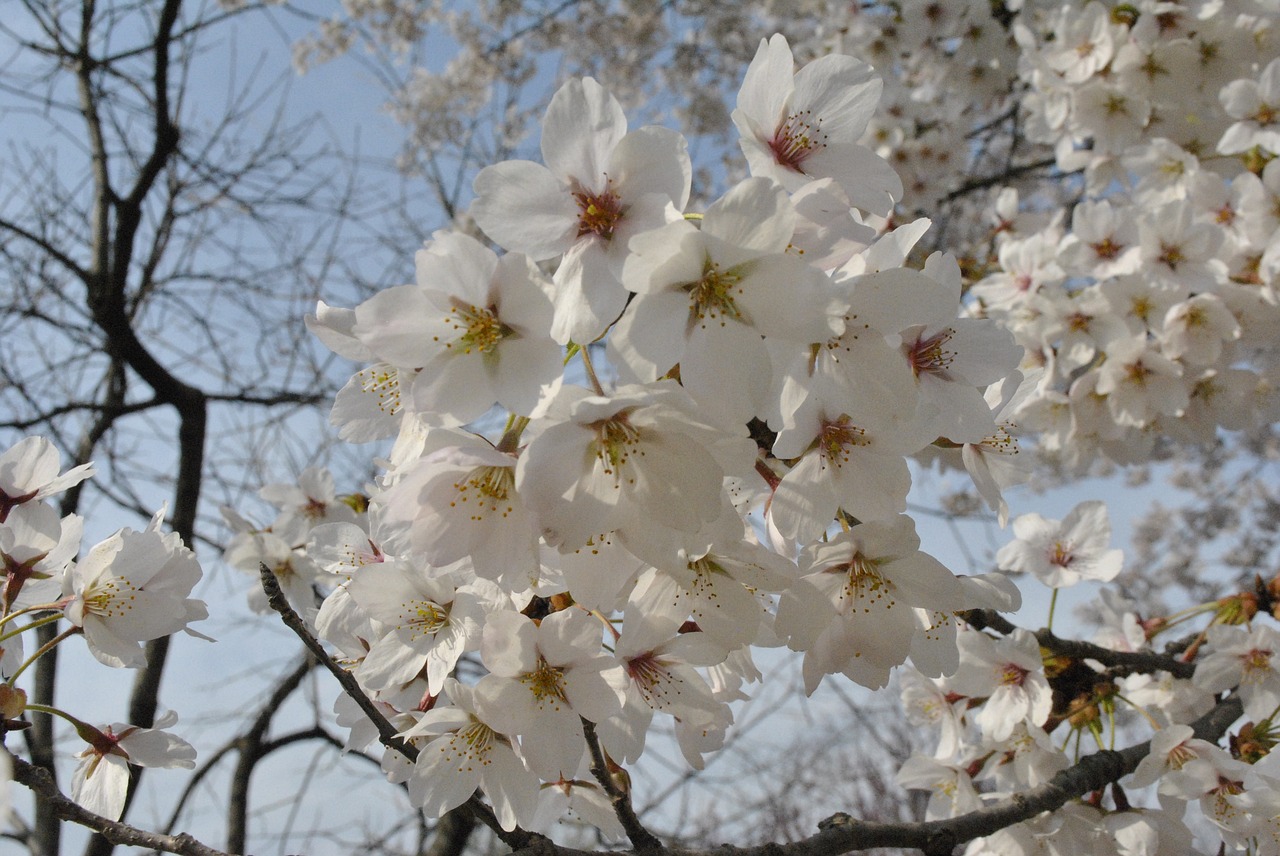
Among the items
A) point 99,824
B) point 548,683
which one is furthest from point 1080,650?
point 99,824

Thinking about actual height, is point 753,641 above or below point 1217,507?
above

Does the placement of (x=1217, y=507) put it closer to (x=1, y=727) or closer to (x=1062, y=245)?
(x=1062, y=245)

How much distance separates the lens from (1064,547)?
2.04 metres

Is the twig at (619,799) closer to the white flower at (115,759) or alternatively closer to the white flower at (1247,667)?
the white flower at (115,759)

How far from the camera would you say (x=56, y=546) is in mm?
1296

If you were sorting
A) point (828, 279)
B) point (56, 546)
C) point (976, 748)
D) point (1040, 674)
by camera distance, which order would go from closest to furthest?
point (828, 279) → point (56, 546) → point (1040, 674) → point (976, 748)

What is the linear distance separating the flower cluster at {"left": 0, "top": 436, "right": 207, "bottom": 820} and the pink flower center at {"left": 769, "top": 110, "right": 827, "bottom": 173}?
1.01 meters

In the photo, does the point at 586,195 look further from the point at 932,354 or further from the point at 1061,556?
the point at 1061,556

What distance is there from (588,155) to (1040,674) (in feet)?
4.72

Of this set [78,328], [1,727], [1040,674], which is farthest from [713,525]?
[78,328]

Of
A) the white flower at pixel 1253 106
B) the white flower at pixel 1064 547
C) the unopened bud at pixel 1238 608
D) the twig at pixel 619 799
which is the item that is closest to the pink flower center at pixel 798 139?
the twig at pixel 619 799

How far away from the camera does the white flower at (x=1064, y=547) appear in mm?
1995

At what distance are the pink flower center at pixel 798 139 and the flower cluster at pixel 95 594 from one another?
1.01 metres

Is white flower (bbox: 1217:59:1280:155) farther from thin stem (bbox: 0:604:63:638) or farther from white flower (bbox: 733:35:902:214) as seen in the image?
thin stem (bbox: 0:604:63:638)
